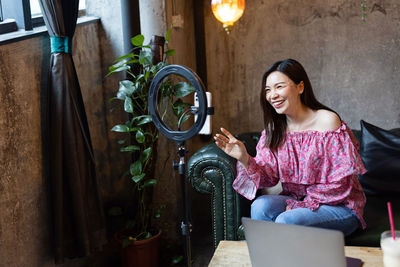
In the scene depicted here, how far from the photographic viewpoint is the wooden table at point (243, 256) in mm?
1227

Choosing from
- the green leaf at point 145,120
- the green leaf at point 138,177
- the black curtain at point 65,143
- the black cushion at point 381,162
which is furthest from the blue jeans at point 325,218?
the black curtain at point 65,143

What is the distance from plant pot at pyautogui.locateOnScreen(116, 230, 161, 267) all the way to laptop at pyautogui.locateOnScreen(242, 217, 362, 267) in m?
1.55

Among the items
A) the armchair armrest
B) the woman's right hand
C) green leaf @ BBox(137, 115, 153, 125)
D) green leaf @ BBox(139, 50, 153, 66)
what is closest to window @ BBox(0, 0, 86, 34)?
green leaf @ BBox(139, 50, 153, 66)

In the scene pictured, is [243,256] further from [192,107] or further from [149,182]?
[149,182]

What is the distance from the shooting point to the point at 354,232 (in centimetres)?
184

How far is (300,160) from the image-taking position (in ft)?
6.07

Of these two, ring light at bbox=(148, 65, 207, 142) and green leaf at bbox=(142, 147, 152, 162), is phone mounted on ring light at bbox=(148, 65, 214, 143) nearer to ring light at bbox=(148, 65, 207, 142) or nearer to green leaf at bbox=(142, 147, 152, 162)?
ring light at bbox=(148, 65, 207, 142)

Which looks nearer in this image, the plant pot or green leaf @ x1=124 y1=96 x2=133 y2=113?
green leaf @ x1=124 y1=96 x2=133 y2=113

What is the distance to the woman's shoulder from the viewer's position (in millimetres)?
1805

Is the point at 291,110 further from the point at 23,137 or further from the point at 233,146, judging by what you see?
the point at 23,137

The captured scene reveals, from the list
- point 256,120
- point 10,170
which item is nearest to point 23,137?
point 10,170

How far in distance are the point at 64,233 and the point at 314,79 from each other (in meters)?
2.17

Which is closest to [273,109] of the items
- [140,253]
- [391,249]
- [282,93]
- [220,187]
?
[282,93]

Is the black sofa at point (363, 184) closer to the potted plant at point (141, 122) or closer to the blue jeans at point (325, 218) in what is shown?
the blue jeans at point (325, 218)
